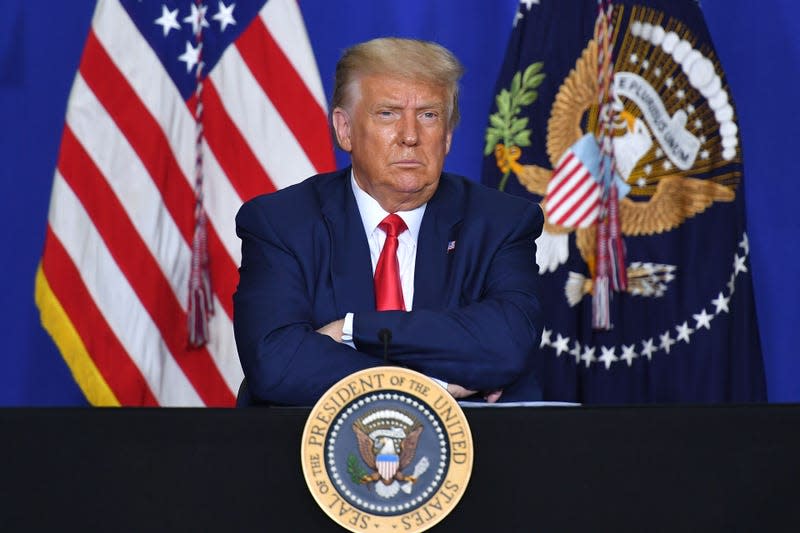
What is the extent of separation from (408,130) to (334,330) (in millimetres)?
507

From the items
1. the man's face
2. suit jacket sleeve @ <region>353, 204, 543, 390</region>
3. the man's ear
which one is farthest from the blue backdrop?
suit jacket sleeve @ <region>353, 204, 543, 390</region>

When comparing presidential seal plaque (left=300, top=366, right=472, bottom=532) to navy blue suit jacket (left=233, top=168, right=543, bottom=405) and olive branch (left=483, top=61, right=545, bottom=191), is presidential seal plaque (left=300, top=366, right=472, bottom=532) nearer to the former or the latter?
navy blue suit jacket (left=233, top=168, right=543, bottom=405)

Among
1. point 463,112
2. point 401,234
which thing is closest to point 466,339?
point 401,234

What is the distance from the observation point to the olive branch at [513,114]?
12.5 ft

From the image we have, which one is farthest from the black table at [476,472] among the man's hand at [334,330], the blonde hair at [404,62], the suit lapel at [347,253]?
the blonde hair at [404,62]

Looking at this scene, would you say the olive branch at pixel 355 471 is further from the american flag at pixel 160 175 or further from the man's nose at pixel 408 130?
the american flag at pixel 160 175

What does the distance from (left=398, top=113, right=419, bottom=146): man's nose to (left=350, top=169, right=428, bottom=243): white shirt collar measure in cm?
17

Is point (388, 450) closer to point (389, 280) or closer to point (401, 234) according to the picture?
point (389, 280)

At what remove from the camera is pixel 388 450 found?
1.55 metres

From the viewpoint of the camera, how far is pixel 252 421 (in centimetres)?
160

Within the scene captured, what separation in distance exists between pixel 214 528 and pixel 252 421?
151 mm

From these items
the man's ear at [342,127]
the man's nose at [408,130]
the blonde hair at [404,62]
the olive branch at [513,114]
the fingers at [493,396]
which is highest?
the olive branch at [513,114]

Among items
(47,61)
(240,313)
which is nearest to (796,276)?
(240,313)

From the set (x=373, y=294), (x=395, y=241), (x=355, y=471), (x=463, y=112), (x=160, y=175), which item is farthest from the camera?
(x=463, y=112)
